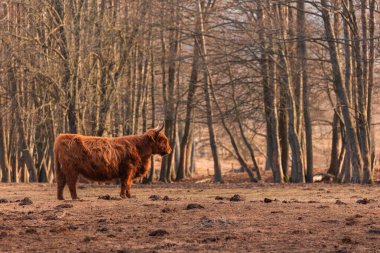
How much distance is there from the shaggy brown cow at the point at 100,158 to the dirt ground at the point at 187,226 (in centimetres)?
79

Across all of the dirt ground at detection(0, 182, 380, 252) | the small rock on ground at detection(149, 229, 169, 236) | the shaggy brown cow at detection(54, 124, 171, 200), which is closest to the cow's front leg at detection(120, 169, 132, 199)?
the shaggy brown cow at detection(54, 124, 171, 200)

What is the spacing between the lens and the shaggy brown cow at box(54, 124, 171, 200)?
18969mm

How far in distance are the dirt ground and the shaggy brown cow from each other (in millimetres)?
791

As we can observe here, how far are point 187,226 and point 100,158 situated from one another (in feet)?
20.3

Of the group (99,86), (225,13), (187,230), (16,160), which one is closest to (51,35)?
(99,86)

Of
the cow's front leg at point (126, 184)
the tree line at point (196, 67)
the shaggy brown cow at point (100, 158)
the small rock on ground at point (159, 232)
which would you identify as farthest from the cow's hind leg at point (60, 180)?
the tree line at point (196, 67)

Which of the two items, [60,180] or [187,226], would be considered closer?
[187,226]

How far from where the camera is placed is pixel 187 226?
43.5 ft

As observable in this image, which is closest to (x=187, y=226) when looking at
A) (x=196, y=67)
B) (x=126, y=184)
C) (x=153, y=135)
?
(x=126, y=184)

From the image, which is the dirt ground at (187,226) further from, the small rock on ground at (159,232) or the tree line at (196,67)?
the tree line at (196,67)

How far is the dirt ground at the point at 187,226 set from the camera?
11.2 metres

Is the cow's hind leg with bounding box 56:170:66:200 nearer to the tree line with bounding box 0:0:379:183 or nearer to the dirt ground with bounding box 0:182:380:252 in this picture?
the dirt ground with bounding box 0:182:380:252

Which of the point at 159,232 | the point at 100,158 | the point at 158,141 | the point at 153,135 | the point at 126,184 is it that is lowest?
the point at 159,232

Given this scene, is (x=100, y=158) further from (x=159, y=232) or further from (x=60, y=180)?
(x=159, y=232)
